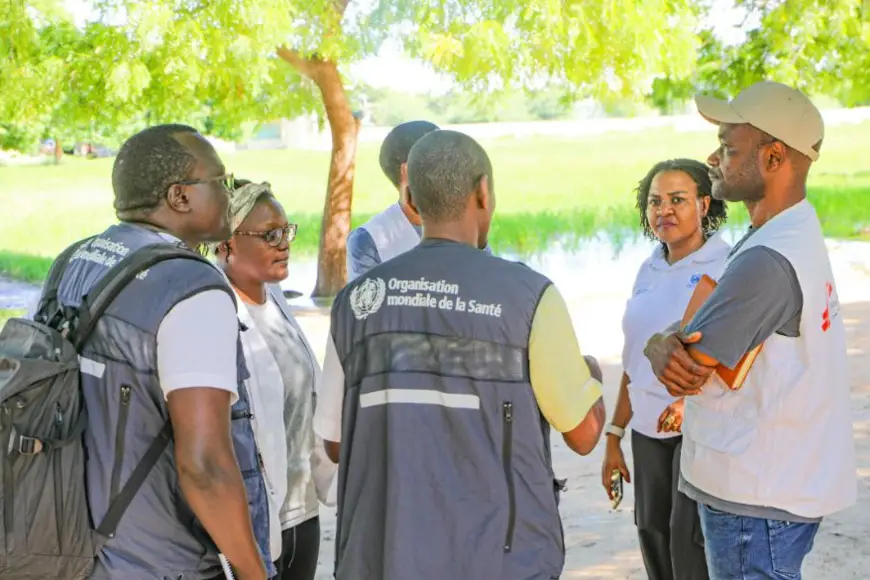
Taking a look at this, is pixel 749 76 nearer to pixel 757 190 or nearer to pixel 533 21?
pixel 533 21

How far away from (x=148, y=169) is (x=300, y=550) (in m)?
1.46

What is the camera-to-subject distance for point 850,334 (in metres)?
12.4

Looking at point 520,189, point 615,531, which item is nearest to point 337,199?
point 615,531

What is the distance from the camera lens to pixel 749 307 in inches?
114

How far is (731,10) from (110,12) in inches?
286

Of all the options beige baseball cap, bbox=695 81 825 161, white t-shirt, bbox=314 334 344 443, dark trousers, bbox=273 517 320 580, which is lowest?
dark trousers, bbox=273 517 320 580

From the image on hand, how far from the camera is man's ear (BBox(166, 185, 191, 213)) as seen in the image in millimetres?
2744

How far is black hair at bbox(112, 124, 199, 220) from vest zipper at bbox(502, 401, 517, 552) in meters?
0.94

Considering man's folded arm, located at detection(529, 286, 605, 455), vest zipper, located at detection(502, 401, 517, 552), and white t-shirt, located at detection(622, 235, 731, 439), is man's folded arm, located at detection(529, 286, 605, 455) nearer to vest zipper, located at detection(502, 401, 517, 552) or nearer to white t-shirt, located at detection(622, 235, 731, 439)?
vest zipper, located at detection(502, 401, 517, 552)

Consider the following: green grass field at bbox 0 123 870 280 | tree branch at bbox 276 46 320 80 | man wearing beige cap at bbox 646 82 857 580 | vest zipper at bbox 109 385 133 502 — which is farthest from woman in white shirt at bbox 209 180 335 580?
green grass field at bbox 0 123 870 280

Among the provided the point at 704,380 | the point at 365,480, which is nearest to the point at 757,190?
the point at 704,380

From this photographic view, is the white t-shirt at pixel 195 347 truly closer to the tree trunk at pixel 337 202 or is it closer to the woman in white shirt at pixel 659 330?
the woman in white shirt at pixel 659 330

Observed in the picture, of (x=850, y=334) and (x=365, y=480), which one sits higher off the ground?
(x=365, y=480)

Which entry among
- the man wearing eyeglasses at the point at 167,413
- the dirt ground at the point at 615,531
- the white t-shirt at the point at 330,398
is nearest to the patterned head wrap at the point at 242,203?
the white t-shirt at the point at 330,398
